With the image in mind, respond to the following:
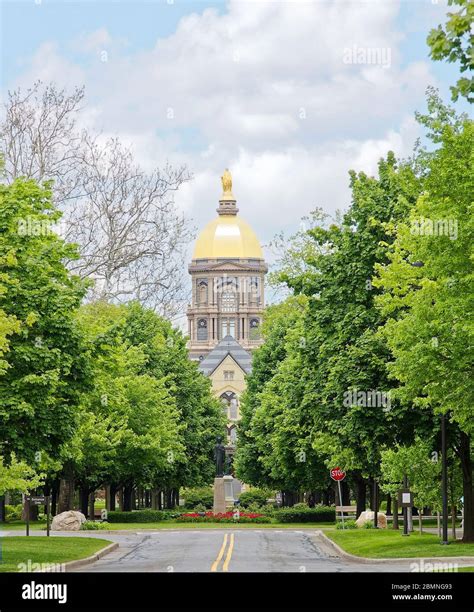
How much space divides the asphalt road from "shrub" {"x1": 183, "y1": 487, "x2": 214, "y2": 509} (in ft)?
160

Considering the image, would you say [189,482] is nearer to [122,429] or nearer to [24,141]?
[122,429]

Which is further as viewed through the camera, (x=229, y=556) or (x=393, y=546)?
(x=393, y=546)

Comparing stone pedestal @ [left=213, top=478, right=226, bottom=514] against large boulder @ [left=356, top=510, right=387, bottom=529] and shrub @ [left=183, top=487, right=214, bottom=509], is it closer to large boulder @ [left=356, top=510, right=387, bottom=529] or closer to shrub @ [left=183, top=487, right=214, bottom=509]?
shrub @ [left=183, top=487, right=214, bottom=509]

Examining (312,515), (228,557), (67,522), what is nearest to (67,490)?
(67,522)

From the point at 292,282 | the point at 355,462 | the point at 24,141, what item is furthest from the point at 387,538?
the point at 24,141

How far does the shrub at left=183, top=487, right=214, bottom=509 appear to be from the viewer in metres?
104

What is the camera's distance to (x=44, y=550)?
124ft

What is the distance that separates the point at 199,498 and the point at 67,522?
149ft

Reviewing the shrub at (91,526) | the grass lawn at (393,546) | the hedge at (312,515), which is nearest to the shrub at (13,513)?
the hedge at (312,515)

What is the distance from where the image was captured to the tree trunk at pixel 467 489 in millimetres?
37719

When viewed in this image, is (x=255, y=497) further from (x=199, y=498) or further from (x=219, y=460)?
(x=219, y=460)

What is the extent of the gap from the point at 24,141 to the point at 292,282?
1600 cm

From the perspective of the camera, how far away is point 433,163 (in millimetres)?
31641

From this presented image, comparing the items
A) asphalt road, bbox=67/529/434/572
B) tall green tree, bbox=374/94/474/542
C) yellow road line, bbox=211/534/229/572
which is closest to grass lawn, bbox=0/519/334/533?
asphalt road, bbox=67/529/434/572
